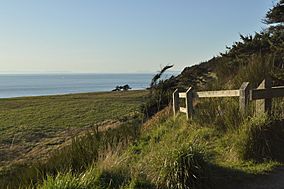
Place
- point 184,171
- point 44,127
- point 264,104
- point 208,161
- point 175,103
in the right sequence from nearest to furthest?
1. point 184,171
2. point 208,161
3. point 264,104
4. point 175,103
5. point 44,127

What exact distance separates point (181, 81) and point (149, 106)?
2.56 m

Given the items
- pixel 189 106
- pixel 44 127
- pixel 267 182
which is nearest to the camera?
pixel 267 182

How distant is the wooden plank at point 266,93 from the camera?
10406 millimetres

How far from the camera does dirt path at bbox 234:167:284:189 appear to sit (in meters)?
7.90

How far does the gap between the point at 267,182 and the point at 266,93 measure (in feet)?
10.0

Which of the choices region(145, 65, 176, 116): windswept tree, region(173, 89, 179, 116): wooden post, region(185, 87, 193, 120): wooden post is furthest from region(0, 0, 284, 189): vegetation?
region(145, 65, 176, 116): windswept tree

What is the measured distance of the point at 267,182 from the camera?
8.12 metres

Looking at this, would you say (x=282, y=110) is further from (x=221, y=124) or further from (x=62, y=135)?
(x=62, y=135)

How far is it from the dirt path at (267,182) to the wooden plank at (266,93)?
2.32m

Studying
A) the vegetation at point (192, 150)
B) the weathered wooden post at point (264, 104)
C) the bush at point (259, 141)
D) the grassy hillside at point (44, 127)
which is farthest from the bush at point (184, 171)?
the grassy hillside at point (44, 127)

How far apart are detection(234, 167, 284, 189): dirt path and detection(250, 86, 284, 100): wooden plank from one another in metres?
2.32

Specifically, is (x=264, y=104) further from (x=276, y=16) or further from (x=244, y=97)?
(x=276, y=16)

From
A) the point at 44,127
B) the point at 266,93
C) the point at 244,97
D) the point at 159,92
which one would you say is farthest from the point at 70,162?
the point at 159,92

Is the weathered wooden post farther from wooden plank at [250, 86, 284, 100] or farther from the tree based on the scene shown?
the tree
